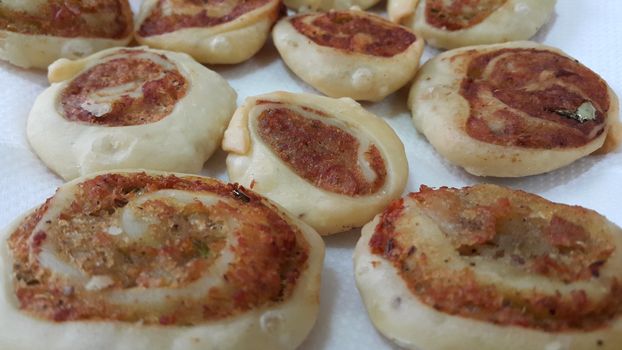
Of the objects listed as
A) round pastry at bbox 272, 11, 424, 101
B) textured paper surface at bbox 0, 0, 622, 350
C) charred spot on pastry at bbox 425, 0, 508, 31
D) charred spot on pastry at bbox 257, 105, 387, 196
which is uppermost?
charred spot on pastry at bbox 425, 0, 508, 31

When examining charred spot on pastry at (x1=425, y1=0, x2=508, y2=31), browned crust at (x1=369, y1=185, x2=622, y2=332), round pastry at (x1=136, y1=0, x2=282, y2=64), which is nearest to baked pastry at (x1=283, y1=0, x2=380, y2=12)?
round pastry at (x1=136, y1=0, x2=282, y2=64)

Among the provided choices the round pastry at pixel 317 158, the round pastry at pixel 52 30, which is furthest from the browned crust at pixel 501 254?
the round pastry at pixel 52 30

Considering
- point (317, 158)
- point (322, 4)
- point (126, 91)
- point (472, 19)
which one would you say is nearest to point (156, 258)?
point (317, 158)

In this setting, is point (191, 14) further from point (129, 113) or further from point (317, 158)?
point (317, 158)

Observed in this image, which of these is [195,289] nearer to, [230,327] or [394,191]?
[230,327]

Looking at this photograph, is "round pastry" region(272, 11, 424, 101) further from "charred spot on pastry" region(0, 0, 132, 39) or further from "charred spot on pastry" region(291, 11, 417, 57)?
"charred spot on pastry" region(0, 0, 132, 39)

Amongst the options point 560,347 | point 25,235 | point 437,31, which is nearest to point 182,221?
point 25,235

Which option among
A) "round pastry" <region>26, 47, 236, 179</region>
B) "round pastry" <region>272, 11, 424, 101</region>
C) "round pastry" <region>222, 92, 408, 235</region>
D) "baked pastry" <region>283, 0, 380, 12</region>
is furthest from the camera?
"baked pastry" <region>283, 0, 380, 12</region>
